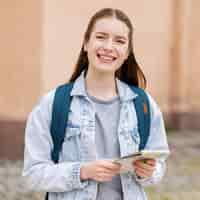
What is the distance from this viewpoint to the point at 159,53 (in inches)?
512

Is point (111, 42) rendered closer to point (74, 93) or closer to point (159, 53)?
point (74, 93)

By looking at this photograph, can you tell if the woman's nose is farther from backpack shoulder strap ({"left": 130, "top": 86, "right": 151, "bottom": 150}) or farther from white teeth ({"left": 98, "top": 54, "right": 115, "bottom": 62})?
backpack shoulder strap ({"left": 130, "top": 86, "right": 151, "bottom": 150})

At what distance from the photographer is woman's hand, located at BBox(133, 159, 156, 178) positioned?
3.07 metres

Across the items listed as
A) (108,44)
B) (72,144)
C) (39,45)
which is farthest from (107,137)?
(39,45)

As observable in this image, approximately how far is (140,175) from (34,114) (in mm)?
523

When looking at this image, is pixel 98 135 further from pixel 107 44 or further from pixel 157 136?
pixel 107 44

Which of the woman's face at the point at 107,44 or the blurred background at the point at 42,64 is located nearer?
the woman's face at the point at 107,44

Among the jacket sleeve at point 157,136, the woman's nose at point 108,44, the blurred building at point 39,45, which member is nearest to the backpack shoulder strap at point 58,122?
the woman's nose at point 108,44

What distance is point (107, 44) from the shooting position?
3.24 meters

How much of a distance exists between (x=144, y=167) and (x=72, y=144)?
0.33 meters

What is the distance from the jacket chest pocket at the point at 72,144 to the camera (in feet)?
10.4

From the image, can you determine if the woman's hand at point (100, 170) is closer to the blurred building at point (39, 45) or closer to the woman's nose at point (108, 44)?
the woman's nose at point (108, 44)

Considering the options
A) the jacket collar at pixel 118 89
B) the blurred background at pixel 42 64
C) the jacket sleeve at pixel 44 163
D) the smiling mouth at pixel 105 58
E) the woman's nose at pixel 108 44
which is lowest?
the blurred background at pixel 42 64

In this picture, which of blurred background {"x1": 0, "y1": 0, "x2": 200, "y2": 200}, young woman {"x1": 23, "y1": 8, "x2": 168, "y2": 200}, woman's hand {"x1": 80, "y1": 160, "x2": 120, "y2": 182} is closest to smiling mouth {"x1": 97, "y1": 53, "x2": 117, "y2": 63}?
young woman {"x1": 23, "y1": 8, "x2": 168, "y2": 200}
